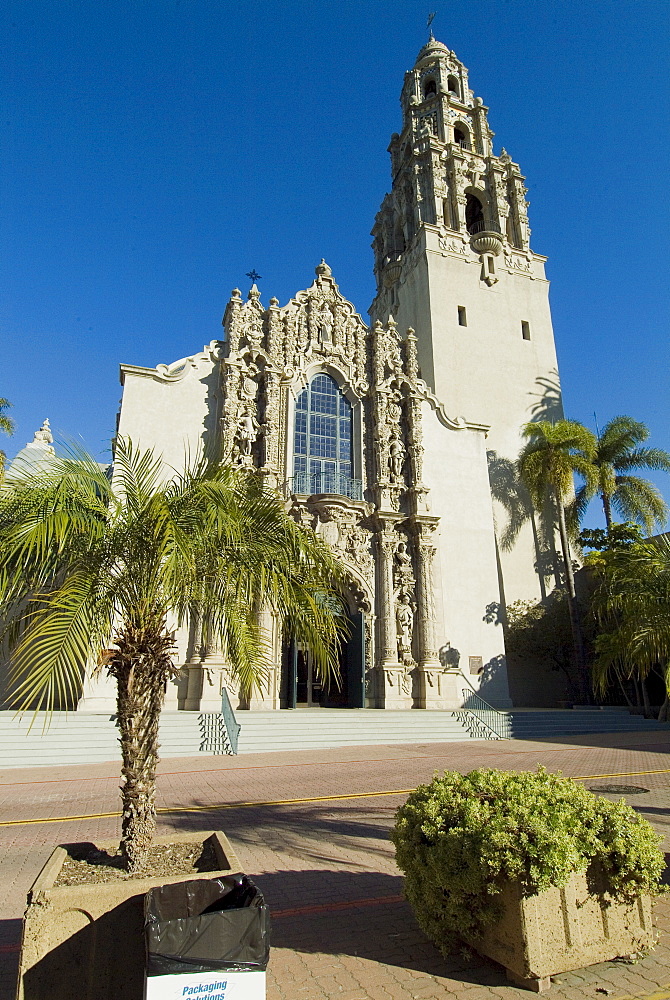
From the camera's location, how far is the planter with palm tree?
16.8ft

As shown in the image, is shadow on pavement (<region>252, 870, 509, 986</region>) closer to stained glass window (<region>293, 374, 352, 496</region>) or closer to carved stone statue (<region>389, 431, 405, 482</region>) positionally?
stained glass window (<region>293, 374, 352, 496</region>)

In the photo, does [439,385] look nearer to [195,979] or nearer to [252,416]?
[252,416]

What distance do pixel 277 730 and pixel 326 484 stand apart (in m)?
9.85

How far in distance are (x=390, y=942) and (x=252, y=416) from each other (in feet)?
65.8

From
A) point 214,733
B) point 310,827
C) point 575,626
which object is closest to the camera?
point 310,827

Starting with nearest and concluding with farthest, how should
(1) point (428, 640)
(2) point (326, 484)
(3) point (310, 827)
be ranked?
(3) point (310, 827)
(1) point (428, 640)
(2) point (326, 484)

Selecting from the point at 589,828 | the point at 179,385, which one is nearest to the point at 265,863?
the point at 589,828

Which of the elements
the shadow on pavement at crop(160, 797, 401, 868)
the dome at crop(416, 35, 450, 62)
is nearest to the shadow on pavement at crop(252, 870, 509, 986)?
the shadow on pavement at crop(160, 797, 401, 868)

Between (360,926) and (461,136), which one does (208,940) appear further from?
(461,136)

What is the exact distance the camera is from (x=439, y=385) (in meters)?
31.0

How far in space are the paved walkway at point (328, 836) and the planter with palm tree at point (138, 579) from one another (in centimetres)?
150

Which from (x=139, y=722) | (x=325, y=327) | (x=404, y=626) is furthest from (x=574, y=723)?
(x=139, y=722)

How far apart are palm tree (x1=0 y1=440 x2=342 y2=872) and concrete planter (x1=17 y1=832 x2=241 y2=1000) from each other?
100 cm

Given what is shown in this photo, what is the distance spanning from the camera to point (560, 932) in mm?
4172
